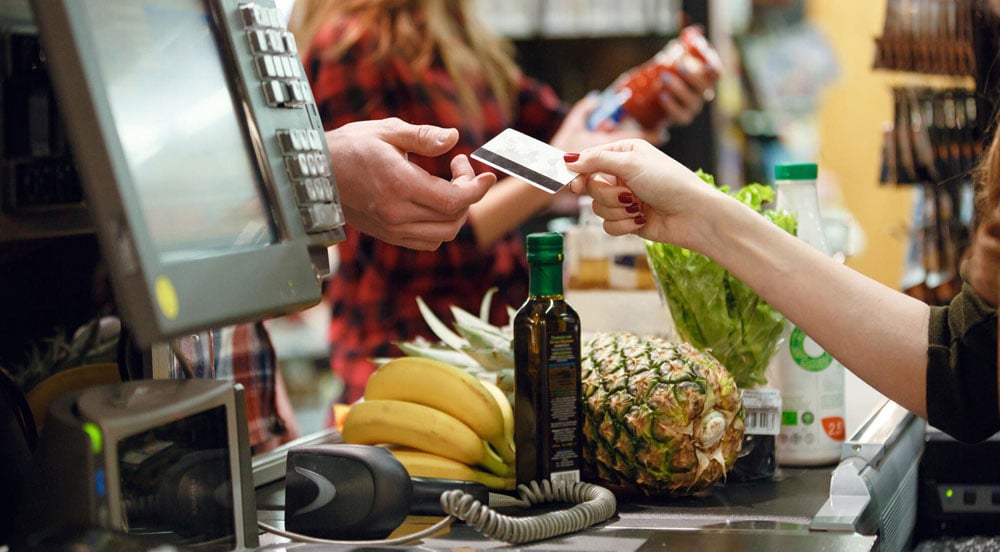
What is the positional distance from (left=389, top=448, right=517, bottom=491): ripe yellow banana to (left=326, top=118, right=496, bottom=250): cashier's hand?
0.86 feet

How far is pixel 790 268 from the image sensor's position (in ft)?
4.27

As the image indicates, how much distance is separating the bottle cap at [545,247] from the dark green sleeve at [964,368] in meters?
0.45

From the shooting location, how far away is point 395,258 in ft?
8.69

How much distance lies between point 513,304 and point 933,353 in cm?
154

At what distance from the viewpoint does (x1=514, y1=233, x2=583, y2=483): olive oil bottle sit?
4.20 ft

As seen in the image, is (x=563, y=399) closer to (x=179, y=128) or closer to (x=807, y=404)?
(x=807, y=404)

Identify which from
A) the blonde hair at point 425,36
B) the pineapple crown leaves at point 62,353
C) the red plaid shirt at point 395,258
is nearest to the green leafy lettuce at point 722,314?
the pineapple crown leaves at point 62,353

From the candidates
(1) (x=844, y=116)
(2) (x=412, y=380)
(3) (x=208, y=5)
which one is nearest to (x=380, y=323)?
(2) (x=412, y=380)

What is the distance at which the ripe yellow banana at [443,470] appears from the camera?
1294mm

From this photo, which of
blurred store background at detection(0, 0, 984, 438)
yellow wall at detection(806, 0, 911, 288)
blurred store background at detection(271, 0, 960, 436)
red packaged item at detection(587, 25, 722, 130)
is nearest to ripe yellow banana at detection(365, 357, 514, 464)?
blurred store background at detection(0, 0, 984, 438)

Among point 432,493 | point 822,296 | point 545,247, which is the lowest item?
point 432,493

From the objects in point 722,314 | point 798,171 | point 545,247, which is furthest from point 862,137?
point 545,247

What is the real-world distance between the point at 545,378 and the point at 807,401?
0.41m

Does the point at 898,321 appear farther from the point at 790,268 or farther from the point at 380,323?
the point at 380,323
